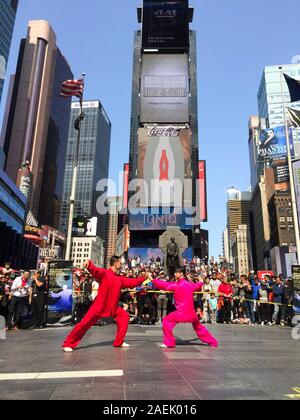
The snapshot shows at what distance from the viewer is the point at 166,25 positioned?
8475 cm

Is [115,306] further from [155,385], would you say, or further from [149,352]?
[155,385]

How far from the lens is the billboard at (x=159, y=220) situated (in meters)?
71.0

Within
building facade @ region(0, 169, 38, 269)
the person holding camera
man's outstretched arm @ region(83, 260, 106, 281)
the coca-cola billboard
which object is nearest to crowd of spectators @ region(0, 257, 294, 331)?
the person holding camera

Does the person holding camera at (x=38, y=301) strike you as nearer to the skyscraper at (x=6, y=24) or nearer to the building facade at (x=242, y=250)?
the skyscraper at (x=6, y=24)

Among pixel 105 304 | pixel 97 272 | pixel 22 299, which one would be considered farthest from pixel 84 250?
pixel 105 304

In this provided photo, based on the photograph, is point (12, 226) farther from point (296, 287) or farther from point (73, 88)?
point (296, 287)

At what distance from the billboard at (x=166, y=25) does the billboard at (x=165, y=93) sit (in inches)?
297

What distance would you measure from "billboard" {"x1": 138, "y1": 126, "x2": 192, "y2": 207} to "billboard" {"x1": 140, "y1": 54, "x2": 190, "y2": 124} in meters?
2.68

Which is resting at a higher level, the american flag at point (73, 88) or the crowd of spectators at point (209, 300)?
the american flag at point (73, 88)

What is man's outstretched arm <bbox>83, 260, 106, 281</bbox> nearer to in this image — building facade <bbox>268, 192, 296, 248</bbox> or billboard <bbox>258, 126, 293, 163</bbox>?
billboard <bbox>258, 126, 293, 163</bbox>

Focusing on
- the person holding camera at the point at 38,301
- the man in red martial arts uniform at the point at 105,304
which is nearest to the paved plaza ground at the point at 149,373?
the man in red martial arts uniform at the point at 105,304

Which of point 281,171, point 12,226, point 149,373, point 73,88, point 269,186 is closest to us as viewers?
point 149,373

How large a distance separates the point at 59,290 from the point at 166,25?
8602cm
